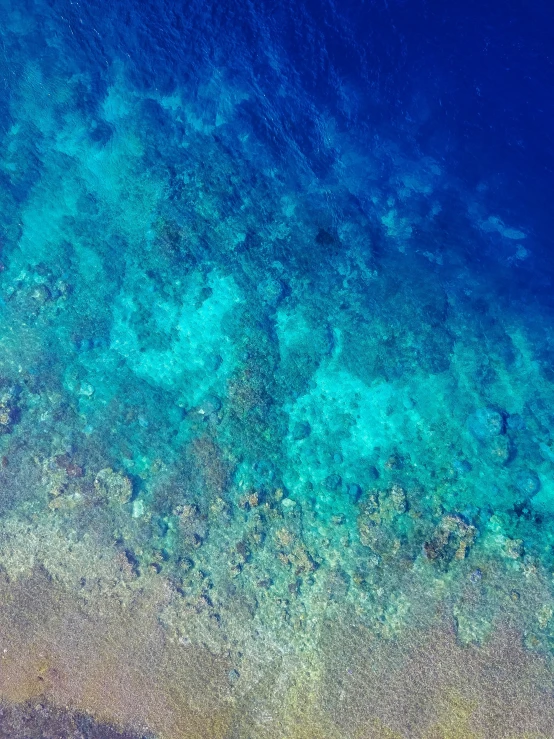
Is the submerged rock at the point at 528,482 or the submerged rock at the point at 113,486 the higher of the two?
the submerged rock at the point at 528,482

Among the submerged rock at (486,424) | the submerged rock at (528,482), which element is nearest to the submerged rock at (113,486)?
the submerged rock at (486,424)

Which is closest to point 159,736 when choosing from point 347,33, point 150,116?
point 150,116

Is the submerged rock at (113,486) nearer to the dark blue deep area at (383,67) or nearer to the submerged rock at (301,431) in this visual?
the submerged rock at (301,431)

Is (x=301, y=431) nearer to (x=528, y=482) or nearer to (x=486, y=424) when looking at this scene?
(x=486, y=424)

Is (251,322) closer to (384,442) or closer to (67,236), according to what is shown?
(384,442)

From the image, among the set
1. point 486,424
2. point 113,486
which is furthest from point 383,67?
point 113,486

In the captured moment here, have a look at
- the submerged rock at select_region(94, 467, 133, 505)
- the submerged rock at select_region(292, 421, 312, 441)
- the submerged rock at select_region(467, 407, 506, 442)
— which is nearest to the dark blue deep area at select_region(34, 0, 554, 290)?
the submerged rock at select_region(467, 407, 506, 442)

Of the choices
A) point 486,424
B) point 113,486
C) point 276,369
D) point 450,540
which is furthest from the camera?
point 276,369

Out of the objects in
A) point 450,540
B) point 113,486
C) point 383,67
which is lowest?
point 113,486

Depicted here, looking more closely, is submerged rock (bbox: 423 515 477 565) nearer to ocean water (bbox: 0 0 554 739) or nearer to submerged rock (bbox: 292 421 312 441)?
ocean water (bbox: 0 0 554 739)
